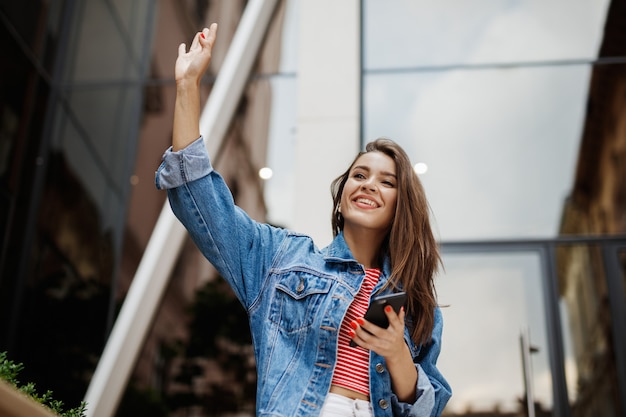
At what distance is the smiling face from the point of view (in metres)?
2.21

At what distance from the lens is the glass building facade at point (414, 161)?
18.7 ft

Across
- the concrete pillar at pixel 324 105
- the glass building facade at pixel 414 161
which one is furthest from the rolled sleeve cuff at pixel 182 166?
the glass building facade at pixel 414 161

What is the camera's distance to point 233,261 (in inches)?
78.4

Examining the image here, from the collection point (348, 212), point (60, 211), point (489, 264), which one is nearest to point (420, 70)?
point (489, 264)

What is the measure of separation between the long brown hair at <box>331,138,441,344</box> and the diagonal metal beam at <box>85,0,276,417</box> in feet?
11.2

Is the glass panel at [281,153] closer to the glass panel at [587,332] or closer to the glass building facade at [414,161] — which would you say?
the glass building facade at [414,161]

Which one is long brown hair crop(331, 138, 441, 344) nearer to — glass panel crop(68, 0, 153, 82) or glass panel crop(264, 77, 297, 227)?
glass panel crop(264, 77, 297, 227)

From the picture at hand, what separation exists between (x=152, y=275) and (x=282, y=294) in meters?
3.64

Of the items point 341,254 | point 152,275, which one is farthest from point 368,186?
point 152,275

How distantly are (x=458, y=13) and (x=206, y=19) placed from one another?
263cm

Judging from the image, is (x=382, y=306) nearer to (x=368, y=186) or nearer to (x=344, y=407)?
(x=344, y=407)

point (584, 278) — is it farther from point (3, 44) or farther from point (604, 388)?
point (3, 44)

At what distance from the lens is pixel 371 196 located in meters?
2.23

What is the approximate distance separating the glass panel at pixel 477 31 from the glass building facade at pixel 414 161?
0.02 metres
